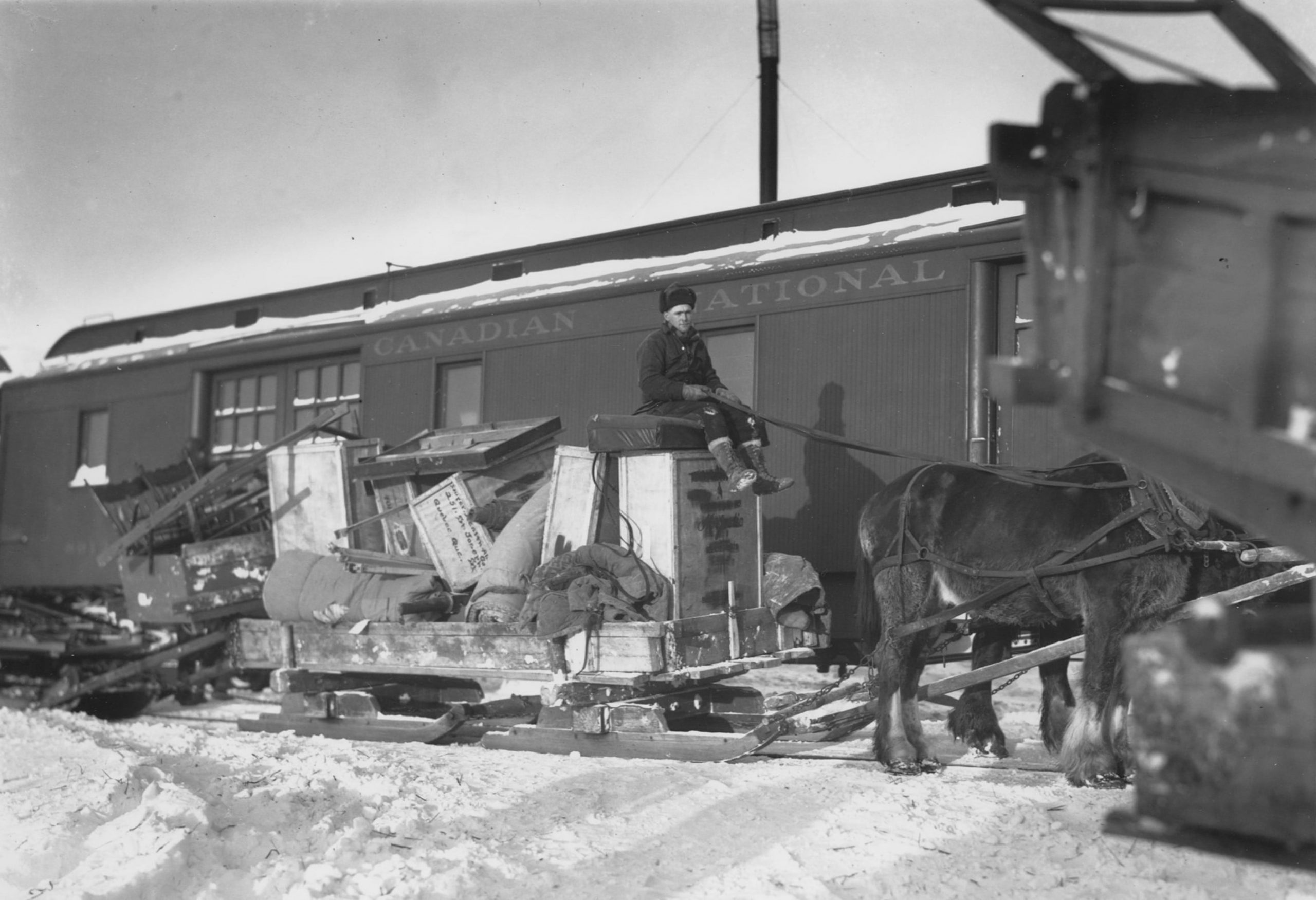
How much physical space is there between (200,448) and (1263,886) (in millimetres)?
9034

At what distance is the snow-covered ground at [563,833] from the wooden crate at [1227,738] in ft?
4.93

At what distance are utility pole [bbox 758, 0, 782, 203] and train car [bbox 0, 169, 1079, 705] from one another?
15.7 feet

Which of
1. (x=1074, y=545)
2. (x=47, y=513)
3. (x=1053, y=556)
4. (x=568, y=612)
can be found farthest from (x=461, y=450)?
(x=47, y=513)

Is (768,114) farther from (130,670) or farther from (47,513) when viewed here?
(130,670)

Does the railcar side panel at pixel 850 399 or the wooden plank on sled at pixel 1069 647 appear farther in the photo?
the railcar side panel at pixel 850 399

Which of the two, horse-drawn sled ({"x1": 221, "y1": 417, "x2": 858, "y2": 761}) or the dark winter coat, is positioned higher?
the dark winter coat

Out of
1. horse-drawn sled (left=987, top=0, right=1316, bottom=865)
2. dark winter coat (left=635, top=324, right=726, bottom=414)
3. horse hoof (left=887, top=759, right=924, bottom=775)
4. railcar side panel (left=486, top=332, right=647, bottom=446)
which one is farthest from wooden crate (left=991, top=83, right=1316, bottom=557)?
railcar side panel (left=486, top=332, right=647, bottom=446)

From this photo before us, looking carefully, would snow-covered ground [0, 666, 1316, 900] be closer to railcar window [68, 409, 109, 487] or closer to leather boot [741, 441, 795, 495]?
leather boot [741, 441, 795, 495]

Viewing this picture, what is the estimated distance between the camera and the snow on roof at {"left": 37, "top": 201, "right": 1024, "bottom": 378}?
815 cm

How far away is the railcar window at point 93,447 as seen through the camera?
13047mm

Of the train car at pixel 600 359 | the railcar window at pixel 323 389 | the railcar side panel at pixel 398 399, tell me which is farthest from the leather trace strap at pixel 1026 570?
the railcar window at pixel 323 389

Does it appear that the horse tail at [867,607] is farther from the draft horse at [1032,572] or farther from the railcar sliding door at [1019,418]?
the railcar sliding door at [1019,418]

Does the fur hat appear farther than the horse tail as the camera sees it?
Yes

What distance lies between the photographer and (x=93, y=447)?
525 inches
